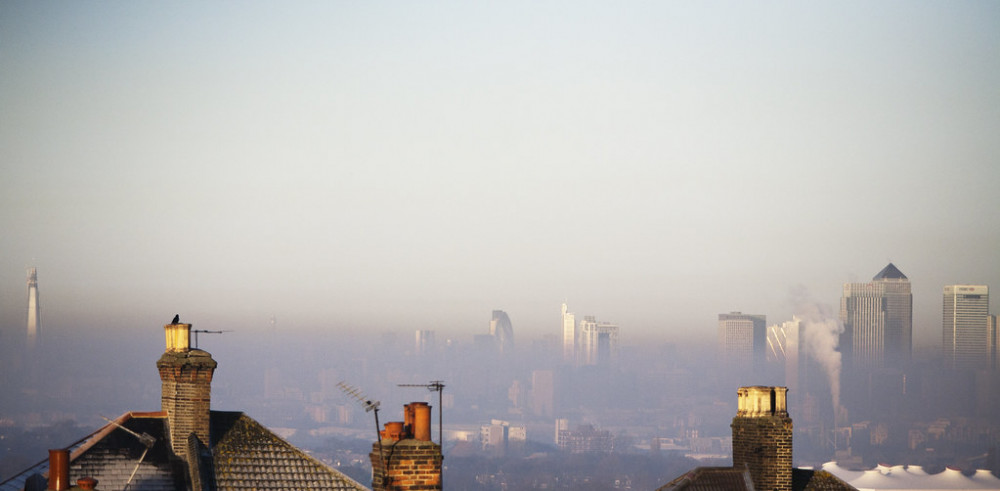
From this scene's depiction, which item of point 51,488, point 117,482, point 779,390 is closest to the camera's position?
point 51,488

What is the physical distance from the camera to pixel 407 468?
2727 cm

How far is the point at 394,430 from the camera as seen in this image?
91.7 ft

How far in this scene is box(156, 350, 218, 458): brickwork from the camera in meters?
35.7

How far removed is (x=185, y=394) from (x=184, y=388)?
18cm

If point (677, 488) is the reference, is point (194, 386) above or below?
above

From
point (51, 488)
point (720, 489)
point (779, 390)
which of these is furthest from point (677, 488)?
point (51, 488)

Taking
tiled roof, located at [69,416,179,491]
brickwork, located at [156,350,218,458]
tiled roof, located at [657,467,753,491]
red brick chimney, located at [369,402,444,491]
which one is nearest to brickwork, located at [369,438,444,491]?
red brick chimney, located at [369,402,444,491]

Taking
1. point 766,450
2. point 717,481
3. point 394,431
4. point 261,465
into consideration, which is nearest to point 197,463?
point 261,465

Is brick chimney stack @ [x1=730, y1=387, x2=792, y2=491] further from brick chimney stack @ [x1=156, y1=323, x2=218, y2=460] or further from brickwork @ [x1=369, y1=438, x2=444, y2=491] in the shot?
brickwork @ [x1=369, y1=438, x2=444, y2=491]

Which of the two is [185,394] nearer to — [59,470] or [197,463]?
[197,463]

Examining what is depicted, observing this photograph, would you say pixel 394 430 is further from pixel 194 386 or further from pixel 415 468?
pixel 194 386

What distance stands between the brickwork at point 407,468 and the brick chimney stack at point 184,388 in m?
9.73

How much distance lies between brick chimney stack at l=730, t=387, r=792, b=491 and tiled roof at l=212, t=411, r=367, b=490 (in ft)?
40.4

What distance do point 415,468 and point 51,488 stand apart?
6903 mm
